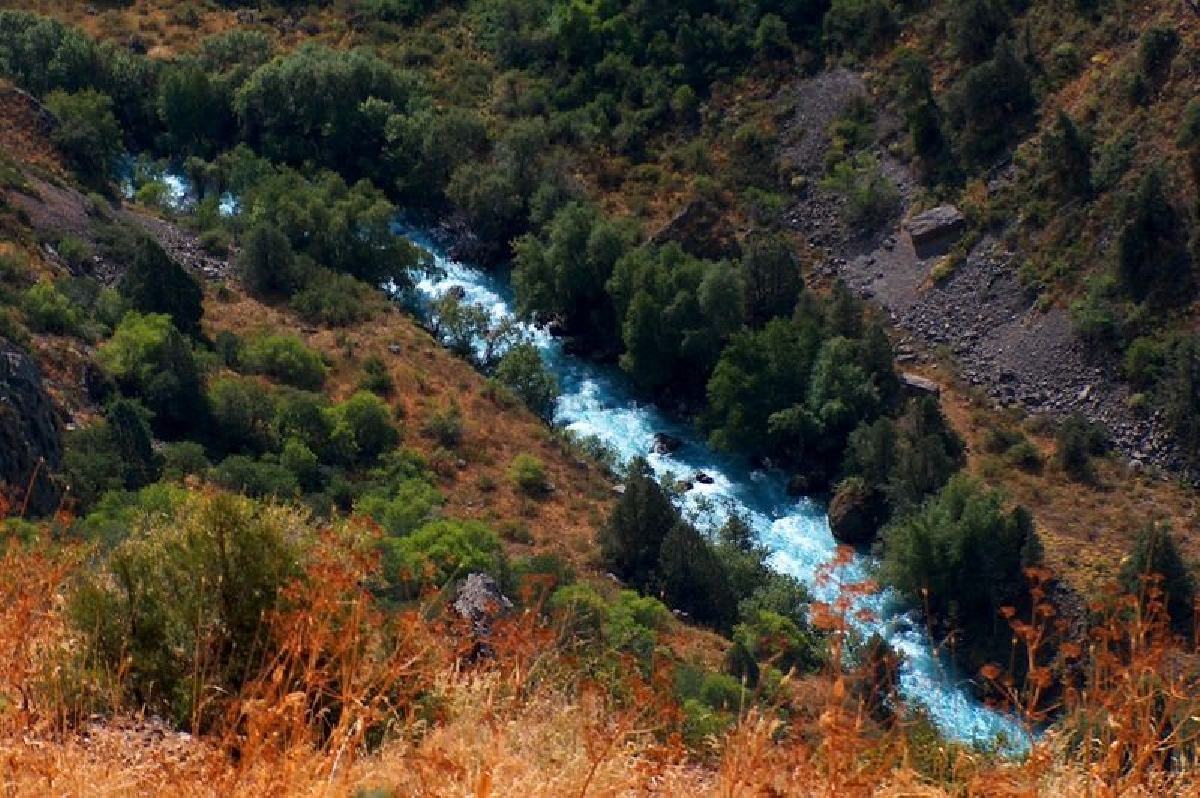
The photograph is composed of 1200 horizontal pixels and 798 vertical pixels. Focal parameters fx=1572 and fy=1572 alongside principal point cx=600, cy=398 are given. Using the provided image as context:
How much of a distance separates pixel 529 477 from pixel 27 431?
11272 millimetres

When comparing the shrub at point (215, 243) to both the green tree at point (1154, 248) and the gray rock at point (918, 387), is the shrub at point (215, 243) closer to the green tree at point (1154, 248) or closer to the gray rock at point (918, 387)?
the gray rock at point (918, 387)

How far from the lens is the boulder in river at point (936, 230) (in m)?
40.6

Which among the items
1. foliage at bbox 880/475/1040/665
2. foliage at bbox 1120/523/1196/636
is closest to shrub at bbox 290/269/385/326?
foliage at bbox 880/475/1040/665

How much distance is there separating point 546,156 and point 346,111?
21.3 feet

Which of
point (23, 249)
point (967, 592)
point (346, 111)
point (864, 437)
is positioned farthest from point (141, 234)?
point (967, 592)

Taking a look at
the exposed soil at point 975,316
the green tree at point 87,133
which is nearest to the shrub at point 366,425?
the exposed soil at point 975,316

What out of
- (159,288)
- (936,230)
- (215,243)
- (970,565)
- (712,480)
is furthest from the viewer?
(215,243)

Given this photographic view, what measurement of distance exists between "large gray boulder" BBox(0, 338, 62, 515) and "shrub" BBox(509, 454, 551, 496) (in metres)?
9.82

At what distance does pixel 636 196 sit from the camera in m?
45.7

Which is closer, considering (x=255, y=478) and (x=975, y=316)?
(x=255, y=478)

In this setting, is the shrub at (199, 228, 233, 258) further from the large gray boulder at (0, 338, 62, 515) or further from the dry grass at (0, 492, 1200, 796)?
the dry grass at (0, 492, 1200, 796)

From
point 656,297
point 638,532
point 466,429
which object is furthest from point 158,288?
point 638,532

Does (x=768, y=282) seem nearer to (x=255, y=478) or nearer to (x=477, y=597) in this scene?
(x=255, y=478)

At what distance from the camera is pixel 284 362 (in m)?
35.8
